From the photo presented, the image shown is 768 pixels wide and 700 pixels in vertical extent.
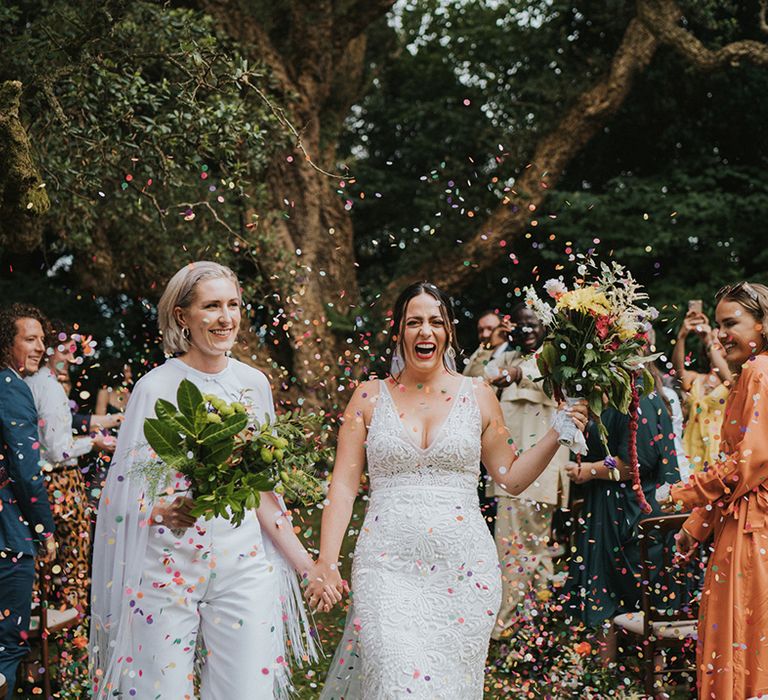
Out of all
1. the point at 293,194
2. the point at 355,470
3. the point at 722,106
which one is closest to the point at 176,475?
the point at 355,470

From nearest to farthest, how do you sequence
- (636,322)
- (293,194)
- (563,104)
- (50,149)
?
(636,322) → (50,149) → (293,194) → (563,104)

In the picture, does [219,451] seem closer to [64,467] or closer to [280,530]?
[280,530]

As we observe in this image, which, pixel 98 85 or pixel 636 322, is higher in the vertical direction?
pixel 98 85

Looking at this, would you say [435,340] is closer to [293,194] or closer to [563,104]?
[293,194]

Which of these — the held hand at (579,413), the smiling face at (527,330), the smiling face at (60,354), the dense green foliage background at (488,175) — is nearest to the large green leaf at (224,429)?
the held hand at (579,413)

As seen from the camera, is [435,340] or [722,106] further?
[722,106]

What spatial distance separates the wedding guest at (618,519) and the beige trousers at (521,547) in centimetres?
84

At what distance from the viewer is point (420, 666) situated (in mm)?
3732

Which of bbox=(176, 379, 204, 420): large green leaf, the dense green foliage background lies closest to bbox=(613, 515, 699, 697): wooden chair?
bbox=(176, 379, 204, 420): large green leaf

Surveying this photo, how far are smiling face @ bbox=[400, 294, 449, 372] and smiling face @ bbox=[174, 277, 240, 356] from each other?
75 cm

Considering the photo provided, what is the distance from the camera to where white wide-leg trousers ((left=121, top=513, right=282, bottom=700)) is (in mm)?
3469

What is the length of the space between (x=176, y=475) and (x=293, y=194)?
10014 mm

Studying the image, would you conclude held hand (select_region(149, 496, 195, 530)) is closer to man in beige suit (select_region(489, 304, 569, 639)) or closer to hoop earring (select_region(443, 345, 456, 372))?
hoop earring (select_region(443, 345, 456, 372))

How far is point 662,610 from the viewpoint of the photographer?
5770 millimetres
